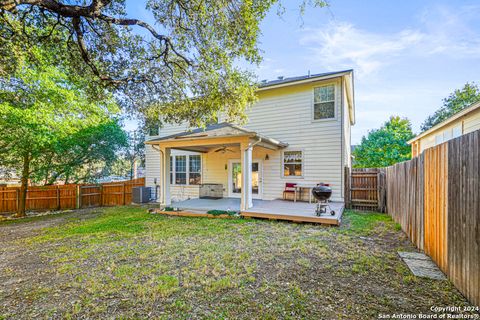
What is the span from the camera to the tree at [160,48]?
15.7ft

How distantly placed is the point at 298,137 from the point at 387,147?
1322cm

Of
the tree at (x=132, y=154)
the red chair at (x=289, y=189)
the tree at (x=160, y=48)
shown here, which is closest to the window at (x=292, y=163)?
the red chair at (x=289, y=189)

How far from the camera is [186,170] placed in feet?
39.4

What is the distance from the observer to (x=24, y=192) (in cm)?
979

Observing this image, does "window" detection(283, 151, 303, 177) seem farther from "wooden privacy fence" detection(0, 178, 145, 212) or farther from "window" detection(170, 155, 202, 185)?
"wooden privacy fence" detection(0, 178, 145, 212)

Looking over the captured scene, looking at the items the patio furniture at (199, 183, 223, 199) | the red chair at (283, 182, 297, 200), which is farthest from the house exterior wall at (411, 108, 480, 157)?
the patio furniture at (199, 183, 223, 199)

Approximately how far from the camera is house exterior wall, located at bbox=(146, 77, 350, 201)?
28.7 feet

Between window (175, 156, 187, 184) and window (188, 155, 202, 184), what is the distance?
1.18 ft

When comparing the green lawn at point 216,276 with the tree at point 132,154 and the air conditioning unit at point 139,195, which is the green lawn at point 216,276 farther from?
the tree at point 132,154

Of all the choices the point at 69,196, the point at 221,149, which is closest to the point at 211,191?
the point at 221,149

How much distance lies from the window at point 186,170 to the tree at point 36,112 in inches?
178

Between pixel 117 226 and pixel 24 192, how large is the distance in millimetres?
6815

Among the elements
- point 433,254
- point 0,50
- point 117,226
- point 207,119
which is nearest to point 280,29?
point 207,119

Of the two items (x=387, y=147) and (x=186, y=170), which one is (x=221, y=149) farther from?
(x=387, y=147)
